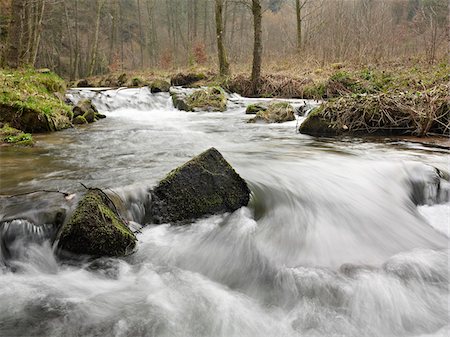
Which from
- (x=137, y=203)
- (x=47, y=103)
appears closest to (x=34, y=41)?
(x=47, y=103)

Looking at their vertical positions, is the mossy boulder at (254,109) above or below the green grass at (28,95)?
below

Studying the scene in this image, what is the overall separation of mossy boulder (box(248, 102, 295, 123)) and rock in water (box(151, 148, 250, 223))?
19.4 feet

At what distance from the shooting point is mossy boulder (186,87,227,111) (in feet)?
40.6

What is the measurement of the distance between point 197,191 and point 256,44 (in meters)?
11.2

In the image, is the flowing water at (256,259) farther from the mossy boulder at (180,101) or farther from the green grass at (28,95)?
the mossy boulder at (180,101)

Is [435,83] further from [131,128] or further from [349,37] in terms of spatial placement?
[349,37]

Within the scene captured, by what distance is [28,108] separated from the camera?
7051mm

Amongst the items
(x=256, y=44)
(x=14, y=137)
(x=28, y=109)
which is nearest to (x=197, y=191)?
(x=14, y=137)

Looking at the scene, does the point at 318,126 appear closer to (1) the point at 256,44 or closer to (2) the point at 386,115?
(2) the point at 386,115

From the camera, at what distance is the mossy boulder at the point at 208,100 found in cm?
1237

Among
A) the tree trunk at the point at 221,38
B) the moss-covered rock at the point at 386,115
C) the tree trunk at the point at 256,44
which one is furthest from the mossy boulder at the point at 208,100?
the moss-covered rock at the point at 386,115

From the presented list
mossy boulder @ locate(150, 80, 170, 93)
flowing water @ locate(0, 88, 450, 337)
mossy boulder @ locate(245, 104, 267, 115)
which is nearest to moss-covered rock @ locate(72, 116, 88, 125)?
flowing water @ locate(0, 88, 450, 337)

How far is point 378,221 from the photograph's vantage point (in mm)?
3543

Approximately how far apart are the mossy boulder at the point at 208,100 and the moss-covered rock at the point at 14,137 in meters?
6.87
